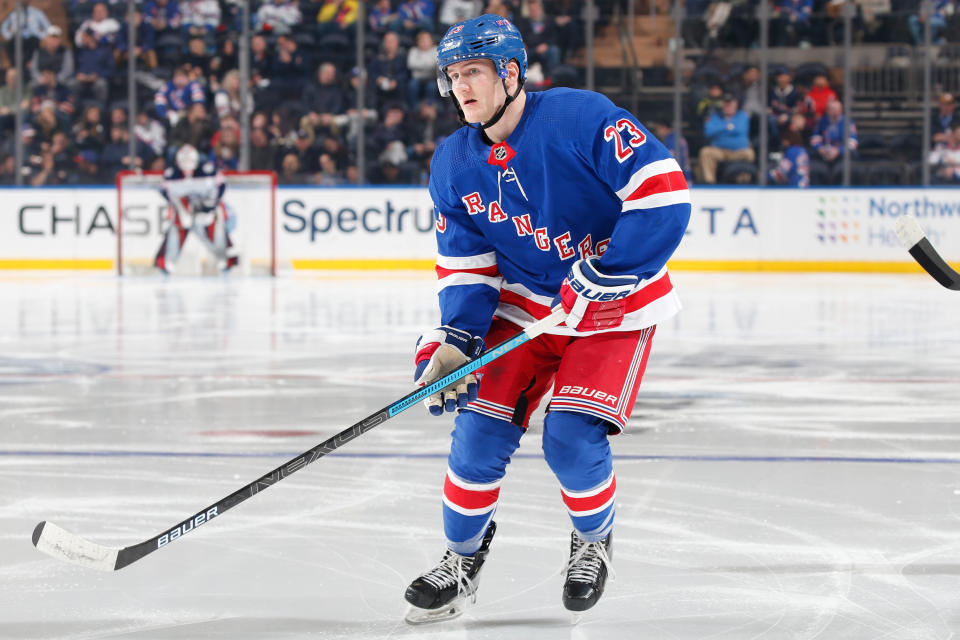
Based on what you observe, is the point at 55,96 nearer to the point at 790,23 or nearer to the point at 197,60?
the point at 197,60

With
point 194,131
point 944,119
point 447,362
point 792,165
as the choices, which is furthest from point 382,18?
point 447,362

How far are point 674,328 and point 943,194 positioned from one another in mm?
5334

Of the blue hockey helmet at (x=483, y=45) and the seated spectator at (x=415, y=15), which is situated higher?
the seated spectator at (x=415, y=15)

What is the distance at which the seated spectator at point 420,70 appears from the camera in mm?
12133

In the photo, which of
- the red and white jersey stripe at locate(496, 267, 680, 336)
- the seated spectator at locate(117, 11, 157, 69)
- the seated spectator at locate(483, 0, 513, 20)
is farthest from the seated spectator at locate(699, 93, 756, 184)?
the red and white jersey stripe at locate(496, 267, 680, 336)

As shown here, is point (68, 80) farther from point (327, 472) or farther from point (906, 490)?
point (906, 490)

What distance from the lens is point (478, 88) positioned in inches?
90.7

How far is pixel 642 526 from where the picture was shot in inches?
111

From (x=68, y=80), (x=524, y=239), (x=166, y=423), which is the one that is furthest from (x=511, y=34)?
(x=68, y=80)

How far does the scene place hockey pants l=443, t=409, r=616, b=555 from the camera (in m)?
2.24

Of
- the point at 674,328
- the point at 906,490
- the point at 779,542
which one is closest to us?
the point at 779,542

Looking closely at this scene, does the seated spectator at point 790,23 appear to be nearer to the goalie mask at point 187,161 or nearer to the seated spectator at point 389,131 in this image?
the seated spectator at point 389,131

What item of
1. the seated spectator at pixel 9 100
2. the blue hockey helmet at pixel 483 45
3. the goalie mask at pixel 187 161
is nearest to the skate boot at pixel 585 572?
the blue hockey helmet at pixel 483 45

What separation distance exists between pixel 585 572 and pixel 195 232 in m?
9.32
